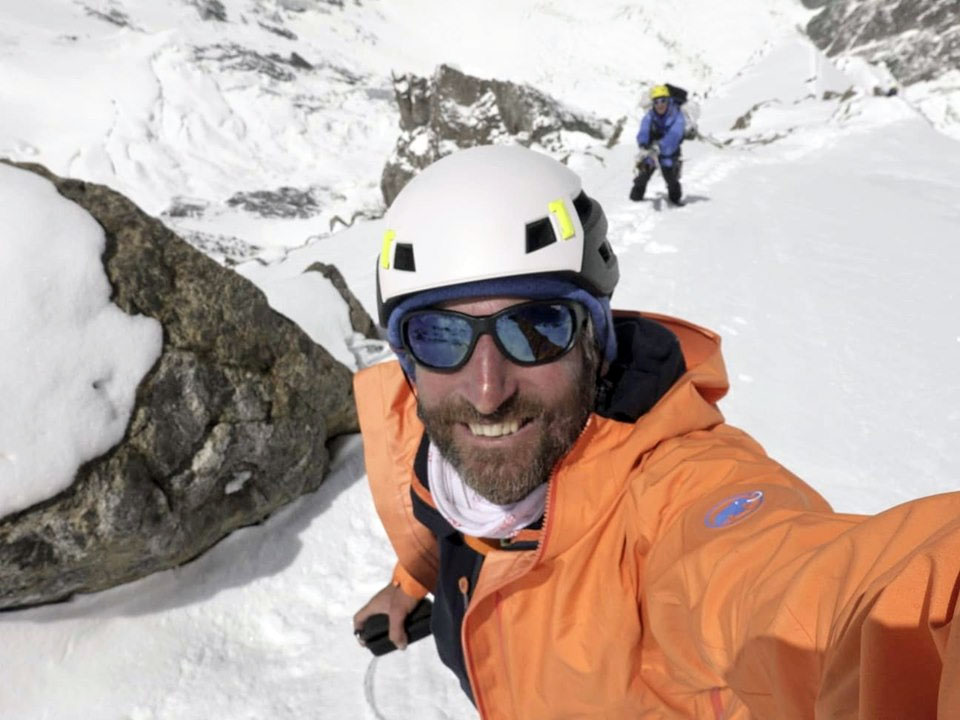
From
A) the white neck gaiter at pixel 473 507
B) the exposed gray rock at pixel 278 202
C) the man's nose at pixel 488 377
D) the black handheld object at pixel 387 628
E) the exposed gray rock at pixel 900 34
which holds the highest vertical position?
the exposed gray rock at pixel 900 34

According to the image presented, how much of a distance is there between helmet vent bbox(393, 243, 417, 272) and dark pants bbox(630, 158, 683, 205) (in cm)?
696

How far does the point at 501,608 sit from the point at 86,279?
211 cm

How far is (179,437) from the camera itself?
238cm

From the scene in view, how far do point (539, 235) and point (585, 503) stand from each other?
727 millimetres

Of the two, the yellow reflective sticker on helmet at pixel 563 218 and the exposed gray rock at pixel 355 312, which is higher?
the yellow reflective sticker on helmet at pixel 563 218

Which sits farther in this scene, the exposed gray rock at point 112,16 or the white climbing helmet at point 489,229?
the exposed gray rock at point 112,16

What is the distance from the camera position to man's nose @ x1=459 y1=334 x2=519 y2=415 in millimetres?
1354

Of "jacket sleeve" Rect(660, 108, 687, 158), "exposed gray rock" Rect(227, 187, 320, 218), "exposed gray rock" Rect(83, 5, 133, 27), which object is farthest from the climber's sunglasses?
"exposed gray rock" Rect(83, 5, 133, 27)

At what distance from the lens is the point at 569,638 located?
1.20 meters

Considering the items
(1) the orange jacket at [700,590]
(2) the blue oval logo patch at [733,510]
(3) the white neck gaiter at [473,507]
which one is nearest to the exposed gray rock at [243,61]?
(3) the white neck gaiter at [473,507]

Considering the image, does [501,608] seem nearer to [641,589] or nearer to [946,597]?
[641,589]

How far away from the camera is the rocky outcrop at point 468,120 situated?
1748cm

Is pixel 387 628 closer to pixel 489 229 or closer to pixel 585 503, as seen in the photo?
pixel 585 503

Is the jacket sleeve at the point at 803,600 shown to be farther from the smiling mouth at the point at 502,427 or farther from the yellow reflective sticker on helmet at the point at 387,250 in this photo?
the yellow reflective sticker on helmet at the point at 387,250
